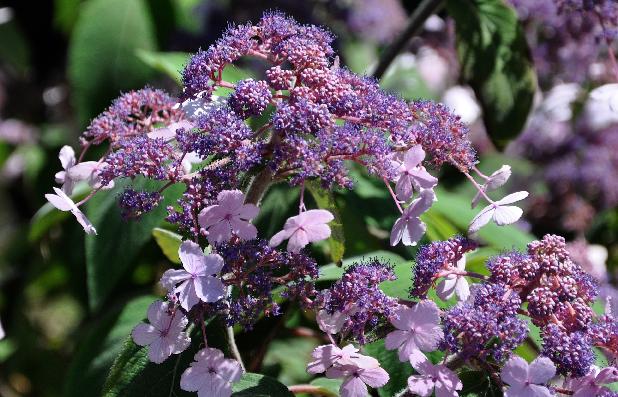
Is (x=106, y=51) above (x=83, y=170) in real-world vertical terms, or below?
below

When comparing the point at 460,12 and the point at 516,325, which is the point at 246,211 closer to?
the point at 516,325

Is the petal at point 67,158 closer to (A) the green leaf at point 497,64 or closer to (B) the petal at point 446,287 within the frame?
(B) the petal at point 446,287

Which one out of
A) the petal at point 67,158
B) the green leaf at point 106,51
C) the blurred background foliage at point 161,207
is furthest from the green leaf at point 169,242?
the green leaf at point 106,51

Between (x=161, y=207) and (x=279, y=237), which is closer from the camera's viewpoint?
(x=279, y=237)

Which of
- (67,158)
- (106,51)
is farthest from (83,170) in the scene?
(106,51)

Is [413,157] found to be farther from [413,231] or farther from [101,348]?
[101,348]

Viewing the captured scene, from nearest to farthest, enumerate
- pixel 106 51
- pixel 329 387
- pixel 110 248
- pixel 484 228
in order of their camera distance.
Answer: pixel 329 387 < pixel 110 248 < pixel 484 228 < pixel 106 51
